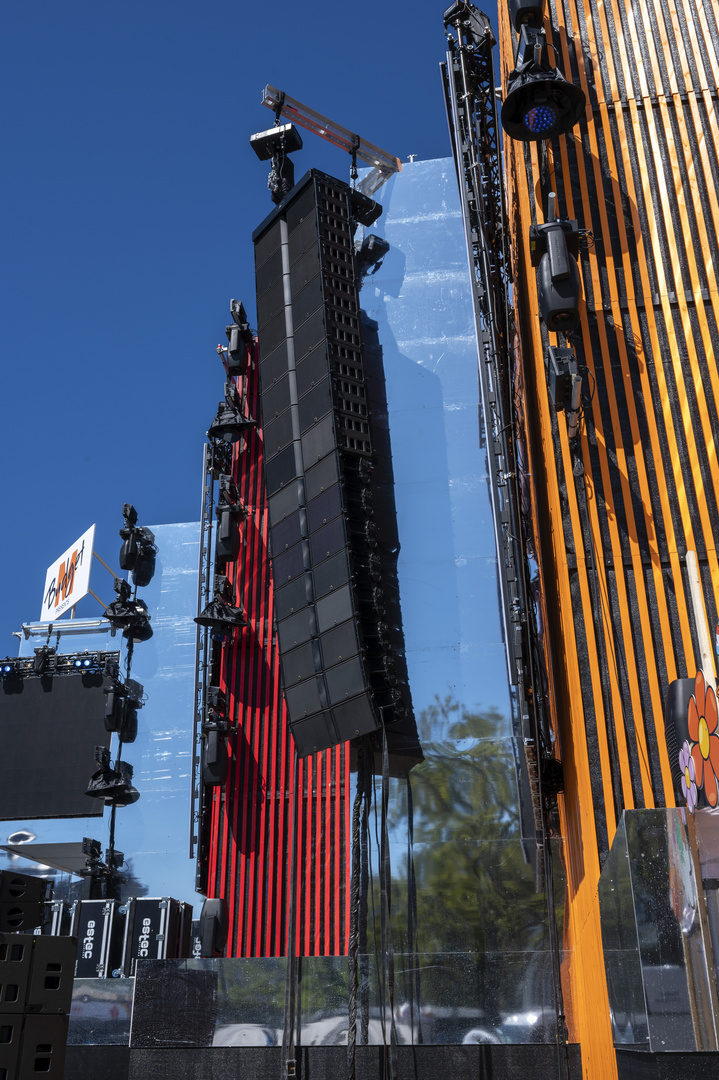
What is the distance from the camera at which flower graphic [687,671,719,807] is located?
5.10m

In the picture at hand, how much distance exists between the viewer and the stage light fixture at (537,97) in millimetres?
11078

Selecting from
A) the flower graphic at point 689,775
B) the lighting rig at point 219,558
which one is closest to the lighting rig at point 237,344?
the lighting rig at point 219,558

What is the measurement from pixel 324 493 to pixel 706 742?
7804mm

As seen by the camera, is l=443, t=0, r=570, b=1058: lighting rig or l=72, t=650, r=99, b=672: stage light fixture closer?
l=443, t=0, r=570, b=1058: lighting rig

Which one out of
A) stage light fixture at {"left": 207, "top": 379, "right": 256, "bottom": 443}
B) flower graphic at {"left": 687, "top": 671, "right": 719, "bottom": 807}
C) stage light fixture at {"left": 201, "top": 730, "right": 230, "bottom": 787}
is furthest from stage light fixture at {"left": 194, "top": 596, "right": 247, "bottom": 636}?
flower graphic at {"left": 687, "top": 671, "right": 719, "bottom": 807}

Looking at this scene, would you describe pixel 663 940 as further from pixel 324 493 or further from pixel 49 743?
pixel 49 743

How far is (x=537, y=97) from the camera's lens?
11.2 meters

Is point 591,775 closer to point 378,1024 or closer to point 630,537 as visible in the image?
point 630,537

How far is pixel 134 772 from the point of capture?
22984 millimetres

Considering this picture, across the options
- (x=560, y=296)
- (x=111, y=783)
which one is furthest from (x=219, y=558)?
(x=560, y=296)

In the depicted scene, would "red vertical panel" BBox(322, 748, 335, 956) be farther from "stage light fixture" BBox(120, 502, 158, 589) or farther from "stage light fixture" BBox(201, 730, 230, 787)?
"stage light fixture" BBox(120, 502, 158, 589)

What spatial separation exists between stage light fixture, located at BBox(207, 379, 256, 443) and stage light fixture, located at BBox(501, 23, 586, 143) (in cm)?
1118

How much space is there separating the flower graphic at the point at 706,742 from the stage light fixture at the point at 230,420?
16600 mm

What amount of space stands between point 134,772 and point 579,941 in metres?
14.2
